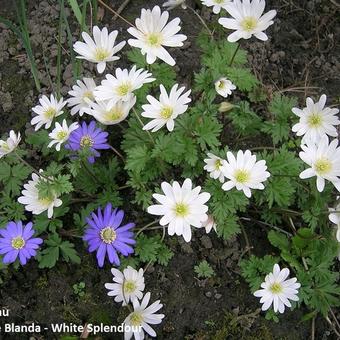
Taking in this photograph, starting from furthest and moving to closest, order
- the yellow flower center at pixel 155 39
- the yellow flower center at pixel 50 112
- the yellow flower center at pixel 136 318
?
the yellow flower center at pixel 50 112 < the yellow flower center at pixel 155 39 < the yellow flower center at pixel 136 318

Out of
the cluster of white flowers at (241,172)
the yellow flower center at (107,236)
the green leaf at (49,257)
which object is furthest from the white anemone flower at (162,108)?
the green leaf at (49,257)

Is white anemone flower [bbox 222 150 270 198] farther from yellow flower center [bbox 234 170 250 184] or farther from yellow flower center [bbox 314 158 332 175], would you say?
yellow flower center [bbox 314 158 332 175]

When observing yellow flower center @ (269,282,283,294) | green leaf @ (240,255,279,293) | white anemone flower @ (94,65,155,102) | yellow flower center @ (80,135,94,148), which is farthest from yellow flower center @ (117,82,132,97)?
yellow flower center @ (269,282,283,294)

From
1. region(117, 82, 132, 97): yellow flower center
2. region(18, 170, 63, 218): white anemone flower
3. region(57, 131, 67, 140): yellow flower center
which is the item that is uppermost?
region(117, 82, 132, 97): yellow flower center

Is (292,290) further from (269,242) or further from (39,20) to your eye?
(39,20)

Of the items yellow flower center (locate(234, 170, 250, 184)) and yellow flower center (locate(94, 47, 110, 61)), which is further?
yellow flower center (locate(94, 47, 110, 61))

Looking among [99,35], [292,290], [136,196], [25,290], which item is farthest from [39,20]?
[292,290]

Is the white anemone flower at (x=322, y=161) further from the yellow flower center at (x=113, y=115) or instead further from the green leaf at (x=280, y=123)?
the yellow flower center at (x=113, y=115)

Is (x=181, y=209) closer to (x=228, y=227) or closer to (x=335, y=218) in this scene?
(x=228, y=227)
